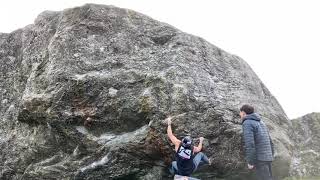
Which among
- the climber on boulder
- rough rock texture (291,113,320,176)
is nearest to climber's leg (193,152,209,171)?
the climber on boulder

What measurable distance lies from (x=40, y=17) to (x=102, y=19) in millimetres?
3020

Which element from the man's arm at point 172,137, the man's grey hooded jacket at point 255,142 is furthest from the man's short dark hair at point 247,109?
the man's arm at point 172,137

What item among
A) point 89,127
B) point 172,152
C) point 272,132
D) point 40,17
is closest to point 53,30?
point 40,17

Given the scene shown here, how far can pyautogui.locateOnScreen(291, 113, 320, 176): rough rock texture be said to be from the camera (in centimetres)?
1995

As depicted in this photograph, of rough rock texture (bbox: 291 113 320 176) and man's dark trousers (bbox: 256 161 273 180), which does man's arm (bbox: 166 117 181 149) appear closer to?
man's dark trousers (bbox: 256 161 273 180)

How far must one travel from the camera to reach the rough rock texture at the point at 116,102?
15.8 meters

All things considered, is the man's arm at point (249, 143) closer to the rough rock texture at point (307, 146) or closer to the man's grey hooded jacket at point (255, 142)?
the man's grey hooded jacket at point (255, 142)

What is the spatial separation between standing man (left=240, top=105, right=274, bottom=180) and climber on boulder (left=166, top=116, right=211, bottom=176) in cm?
143

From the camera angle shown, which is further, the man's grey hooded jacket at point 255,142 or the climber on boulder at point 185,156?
the man's grey hooded jacket at point 255,142

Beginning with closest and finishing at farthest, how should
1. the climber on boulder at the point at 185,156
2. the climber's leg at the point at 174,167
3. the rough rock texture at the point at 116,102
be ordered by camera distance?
the climber on boulder at the point at 185,156 → the climber's leg at the point at 174,167 → the rough rock texture at the point at 116,102

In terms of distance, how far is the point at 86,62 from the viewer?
16.8m

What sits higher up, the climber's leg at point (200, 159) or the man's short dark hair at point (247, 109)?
the man's short dark hair at point (247, 109)

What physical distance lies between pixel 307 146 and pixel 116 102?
9843 mm

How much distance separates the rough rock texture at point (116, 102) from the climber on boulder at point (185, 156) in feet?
2.66
